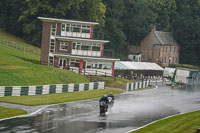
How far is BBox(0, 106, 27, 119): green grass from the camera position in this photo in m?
28.7

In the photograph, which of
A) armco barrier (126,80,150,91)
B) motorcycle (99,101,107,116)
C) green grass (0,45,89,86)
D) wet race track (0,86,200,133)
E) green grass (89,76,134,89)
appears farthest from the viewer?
green grass (89,76,134,89)

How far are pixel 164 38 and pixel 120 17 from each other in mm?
13446

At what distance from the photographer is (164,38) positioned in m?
118

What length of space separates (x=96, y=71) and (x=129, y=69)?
66.8 feet

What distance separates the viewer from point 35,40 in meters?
93.5

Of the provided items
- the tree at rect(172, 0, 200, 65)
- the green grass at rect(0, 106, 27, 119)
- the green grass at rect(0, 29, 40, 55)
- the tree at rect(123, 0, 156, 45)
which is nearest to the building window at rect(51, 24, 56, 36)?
the green grass at rect(0, 29, 40, 55)

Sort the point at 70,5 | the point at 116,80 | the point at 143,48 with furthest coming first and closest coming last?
the point at 143,48, the point at 70,5, the point at 116,80

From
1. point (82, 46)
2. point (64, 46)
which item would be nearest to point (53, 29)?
point (64, 46)

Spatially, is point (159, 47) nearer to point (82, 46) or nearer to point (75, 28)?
point (82, 46)

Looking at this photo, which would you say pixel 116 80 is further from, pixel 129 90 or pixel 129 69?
pixel 129 69

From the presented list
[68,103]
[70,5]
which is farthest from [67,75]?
[70,5]

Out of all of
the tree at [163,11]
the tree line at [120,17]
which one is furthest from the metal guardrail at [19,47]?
the tree at [163,11]

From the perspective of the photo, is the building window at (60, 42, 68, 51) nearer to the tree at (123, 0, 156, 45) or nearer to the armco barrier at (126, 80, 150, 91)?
the armco barrier at (126, 80, 150, 91)

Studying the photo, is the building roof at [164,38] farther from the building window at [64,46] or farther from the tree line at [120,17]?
the building window at [64,46]
